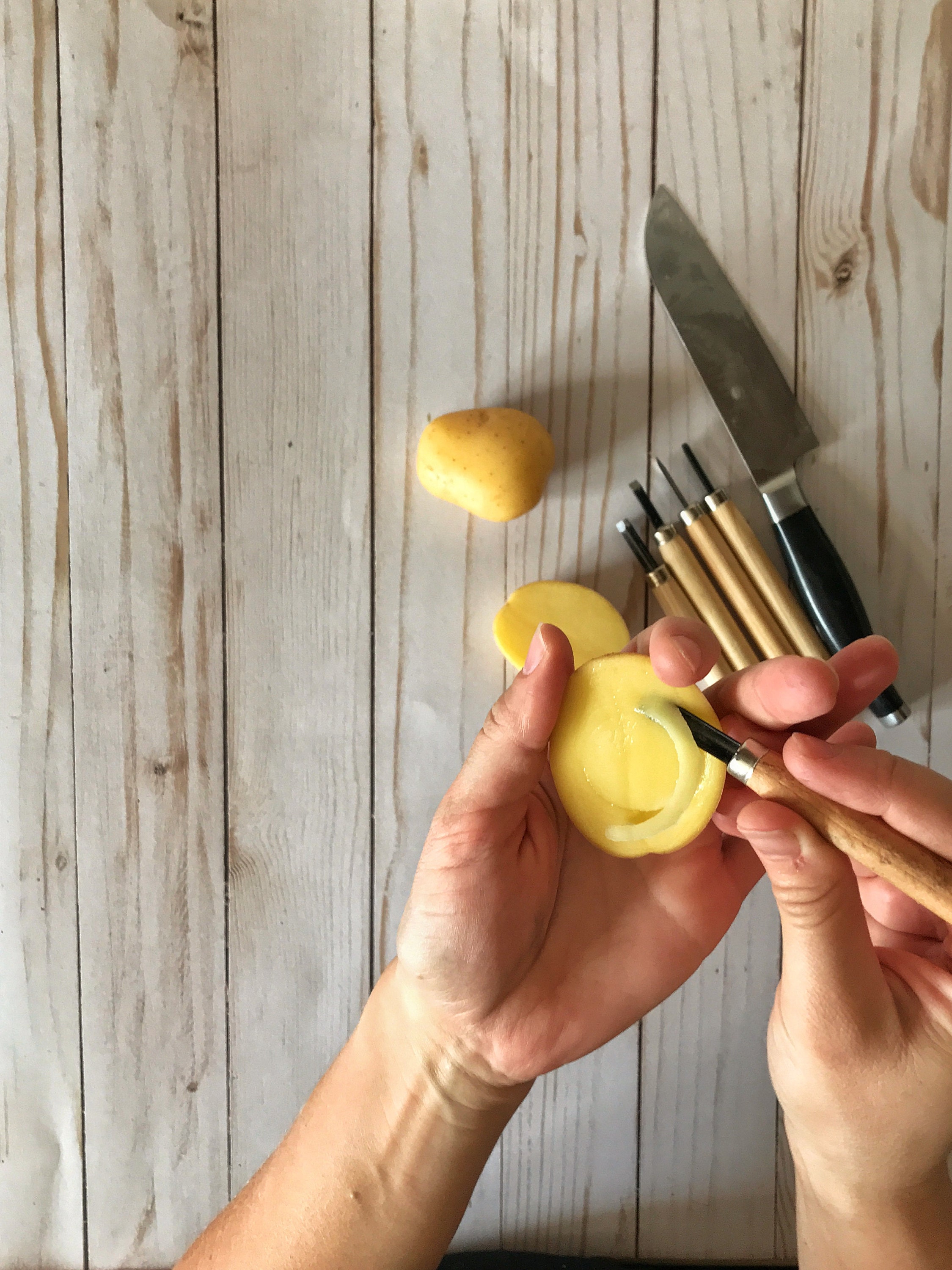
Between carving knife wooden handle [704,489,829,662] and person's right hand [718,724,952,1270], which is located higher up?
carving knife wooden handle [704,489,829,662]

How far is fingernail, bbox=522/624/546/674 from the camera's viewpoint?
48cm

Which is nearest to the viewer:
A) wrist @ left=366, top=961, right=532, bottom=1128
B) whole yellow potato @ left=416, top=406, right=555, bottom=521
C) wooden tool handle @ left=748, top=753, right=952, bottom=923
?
wooden tool handle @ left=748, top=753, right=952, bottom=923

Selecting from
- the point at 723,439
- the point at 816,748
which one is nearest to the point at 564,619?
the point at 723,439

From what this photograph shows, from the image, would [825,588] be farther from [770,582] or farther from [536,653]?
[536,653]

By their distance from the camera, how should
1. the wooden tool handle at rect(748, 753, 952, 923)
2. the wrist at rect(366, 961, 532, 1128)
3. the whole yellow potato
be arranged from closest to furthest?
the wooden tool handle at rect(748, 753, 952, 923)
the wrist at rect(366, 961, 532, 1128)
the whole yellow potato

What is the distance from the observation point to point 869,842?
444 mm

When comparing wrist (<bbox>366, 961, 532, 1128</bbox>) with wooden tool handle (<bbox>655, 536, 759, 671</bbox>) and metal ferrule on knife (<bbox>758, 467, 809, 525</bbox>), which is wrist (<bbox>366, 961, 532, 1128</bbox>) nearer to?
wooden tool handle (<bbox>655, 536, 759, 671</bbox>)

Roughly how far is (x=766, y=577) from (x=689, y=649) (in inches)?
12.6

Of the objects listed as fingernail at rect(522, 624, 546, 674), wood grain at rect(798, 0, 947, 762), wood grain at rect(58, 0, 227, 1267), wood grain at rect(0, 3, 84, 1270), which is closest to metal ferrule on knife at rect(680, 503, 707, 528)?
wood grain at rect(798, 0, 947, 762)

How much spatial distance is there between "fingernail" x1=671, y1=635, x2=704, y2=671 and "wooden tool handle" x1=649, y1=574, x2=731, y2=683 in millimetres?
286

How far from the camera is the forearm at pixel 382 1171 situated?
610mm

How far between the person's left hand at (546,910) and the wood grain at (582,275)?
0.81 feet

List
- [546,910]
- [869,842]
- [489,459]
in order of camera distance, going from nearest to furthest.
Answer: [869,842], [546,910], [489,459]

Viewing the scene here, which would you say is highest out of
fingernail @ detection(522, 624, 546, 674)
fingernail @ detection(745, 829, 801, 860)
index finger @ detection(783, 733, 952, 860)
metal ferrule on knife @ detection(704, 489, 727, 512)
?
metal ferrule on knife @ detection(704, 489, 727, 512)
